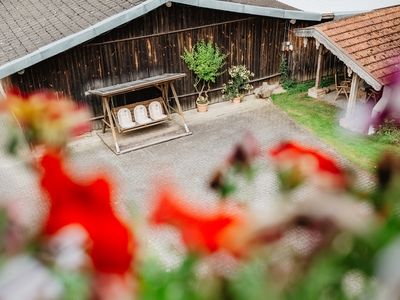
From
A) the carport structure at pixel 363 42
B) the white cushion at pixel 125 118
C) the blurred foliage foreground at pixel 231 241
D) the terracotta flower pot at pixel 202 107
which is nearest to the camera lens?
the blurred foliage foreground at pixel 231 241

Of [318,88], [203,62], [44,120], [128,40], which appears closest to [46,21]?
[128,40]

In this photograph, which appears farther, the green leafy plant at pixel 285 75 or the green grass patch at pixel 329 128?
the green leafy plant at pixel 285 75

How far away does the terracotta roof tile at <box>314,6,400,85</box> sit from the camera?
35.1 feet

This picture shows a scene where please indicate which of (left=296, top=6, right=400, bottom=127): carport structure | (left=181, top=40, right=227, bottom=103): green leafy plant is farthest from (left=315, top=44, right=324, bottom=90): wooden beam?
(left=181, top=40, right=227, bottom=103): green leafy plant

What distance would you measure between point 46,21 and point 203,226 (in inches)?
496

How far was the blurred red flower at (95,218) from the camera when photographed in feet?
2.13

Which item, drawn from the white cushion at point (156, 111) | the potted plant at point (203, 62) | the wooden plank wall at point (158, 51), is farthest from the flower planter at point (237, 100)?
the white cushion at point (156, 111)

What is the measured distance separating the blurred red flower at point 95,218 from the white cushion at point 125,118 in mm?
10630

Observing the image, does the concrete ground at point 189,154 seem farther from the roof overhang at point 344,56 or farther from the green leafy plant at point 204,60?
the roof overhang at point 344,56

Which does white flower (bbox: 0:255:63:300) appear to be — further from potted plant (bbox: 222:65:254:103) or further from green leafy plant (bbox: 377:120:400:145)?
potted plant (bbox: 222:65:254:103)

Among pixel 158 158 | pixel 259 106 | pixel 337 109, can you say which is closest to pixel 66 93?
pixel 158 158

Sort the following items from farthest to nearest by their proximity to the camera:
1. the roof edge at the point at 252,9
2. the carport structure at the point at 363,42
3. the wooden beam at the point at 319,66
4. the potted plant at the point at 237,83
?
the potted plant at the point at 237,83 → the wooden beam at the point at 319,66 → the roof edge at the point at 252,9 → the carport structure at the point at 363,42

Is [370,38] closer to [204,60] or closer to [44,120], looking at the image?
[204,60]

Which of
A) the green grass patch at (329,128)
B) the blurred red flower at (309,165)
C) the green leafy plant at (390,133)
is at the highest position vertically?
the blurred red flower at (309,165)
